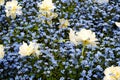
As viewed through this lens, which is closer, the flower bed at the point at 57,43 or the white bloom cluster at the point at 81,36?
the white bloom cluster at the point at 81,36

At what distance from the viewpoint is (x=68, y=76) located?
4.55m

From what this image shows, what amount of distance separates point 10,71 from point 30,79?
45cm

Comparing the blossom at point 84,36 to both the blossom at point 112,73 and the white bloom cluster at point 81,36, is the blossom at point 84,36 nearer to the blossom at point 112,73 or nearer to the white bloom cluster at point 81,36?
the white bloom cluster at point 81,36

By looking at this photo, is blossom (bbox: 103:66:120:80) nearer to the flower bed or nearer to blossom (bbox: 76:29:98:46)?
the flower bed

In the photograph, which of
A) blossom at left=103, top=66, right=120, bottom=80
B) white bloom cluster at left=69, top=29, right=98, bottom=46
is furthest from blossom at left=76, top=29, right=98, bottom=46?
blossom at left=103, top=66, right=120, bottom=80

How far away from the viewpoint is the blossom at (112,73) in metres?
2.94

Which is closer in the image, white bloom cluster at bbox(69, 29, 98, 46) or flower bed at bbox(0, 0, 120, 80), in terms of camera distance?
white bloom cluster at bbox(69, 29, 98, 46)

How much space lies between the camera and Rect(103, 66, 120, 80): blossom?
2940 millimetres

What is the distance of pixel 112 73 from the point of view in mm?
2979

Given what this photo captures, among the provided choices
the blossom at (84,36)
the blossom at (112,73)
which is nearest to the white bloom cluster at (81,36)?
the blossom at (84,36)

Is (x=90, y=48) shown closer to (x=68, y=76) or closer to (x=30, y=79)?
(x=68, y=76)

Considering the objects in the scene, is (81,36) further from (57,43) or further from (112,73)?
(57,43)

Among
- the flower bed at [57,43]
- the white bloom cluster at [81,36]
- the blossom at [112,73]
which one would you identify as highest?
the flower bed at [57,43]

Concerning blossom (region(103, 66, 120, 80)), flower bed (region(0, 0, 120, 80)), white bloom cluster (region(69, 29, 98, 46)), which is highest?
flower bed (region(0, 0, 120, 80))
